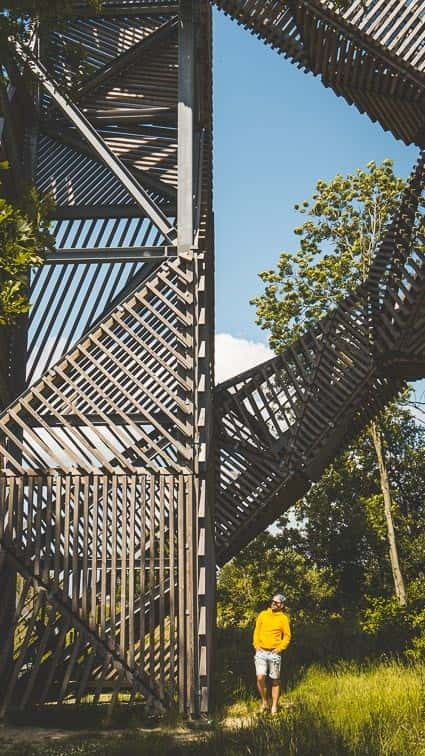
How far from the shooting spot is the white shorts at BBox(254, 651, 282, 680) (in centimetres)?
766

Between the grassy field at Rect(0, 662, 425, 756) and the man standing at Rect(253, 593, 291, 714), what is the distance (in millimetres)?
315

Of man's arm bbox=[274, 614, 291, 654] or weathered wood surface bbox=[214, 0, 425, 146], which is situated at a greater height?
weathered wood surface bbox=[214, 0, 425, 146]

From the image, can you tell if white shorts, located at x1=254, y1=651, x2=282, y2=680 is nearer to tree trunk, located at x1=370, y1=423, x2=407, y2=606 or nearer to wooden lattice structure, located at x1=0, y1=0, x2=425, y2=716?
wooden lattice structure, located at x1=0, y1=0, x2=425, y2=716

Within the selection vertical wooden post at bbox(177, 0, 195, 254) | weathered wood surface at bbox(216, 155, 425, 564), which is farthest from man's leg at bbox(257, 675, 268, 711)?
vertical wooden post at bbox(177, 0, 195, 254)

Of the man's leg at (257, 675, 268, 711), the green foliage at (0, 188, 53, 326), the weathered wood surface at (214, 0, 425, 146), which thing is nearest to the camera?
the green foliage at (0, 188, 53, 326)

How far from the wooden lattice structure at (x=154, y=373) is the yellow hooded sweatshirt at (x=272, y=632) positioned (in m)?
0.59

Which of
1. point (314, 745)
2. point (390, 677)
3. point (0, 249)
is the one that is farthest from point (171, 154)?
point (314, 745)

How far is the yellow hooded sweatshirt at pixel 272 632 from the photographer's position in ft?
25.5

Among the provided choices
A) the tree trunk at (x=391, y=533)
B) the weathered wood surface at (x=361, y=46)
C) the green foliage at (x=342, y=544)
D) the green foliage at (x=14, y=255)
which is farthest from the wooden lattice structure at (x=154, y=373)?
the green foliage at (x=342, y=544)

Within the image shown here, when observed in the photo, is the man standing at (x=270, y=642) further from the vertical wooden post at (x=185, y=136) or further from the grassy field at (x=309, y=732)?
the vertical wooden post at (x=185, y=136)

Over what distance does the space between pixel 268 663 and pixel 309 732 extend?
6.84 ft

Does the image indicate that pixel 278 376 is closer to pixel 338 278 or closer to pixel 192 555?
pixel 192 555

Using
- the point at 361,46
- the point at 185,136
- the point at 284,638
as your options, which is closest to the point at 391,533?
the point at 284,638

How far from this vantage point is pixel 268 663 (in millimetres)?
7719
